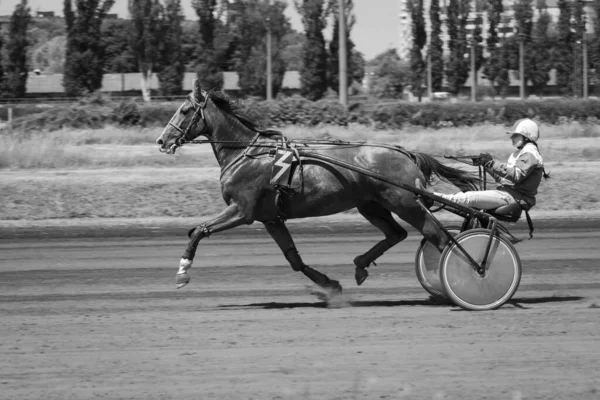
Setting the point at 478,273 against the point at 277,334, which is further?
the point at 478,273

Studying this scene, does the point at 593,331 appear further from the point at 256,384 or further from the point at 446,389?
the point at 256,384

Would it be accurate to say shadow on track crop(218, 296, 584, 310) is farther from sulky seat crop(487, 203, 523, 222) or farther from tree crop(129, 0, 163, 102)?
tree crop(129, 0, 163, 102)

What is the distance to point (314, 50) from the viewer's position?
54844 millimetres

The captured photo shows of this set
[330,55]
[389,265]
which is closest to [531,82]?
[330,55]

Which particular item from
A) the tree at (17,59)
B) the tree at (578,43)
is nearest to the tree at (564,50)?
the tree at (578,43)

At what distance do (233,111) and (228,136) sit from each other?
306mm

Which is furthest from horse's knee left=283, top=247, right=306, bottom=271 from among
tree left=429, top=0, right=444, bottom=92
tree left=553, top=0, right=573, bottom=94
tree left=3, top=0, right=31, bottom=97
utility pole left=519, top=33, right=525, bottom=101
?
tree left=429, top=0, right=444, bottom=92

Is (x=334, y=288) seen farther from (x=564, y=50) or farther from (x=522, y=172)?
(x=564, y=50)

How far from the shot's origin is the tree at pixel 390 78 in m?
69.5

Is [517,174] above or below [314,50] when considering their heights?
below

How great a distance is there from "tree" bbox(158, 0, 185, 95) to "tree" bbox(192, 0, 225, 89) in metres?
1.22

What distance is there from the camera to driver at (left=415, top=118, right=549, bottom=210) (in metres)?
7.65

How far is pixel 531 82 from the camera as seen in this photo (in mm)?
66375

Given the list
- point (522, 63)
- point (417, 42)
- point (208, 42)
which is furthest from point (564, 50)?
point (208, 42)
